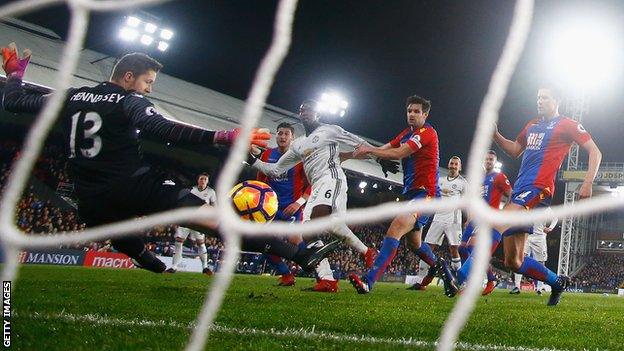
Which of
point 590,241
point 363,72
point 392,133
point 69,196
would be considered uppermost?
point 363,72

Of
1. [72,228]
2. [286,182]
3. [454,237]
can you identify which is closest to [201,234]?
[286,182]

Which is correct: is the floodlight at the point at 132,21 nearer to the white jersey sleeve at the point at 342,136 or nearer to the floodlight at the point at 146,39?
the floodlight at the point at 146,39

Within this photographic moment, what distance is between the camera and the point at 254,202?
177 inches

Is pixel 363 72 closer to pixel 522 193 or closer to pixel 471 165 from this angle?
pixel 522 193

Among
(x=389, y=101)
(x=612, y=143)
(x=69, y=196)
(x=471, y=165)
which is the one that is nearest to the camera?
(x=471, y=165)

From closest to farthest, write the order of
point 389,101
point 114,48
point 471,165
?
point 471,165
point 114,48
point 389,101

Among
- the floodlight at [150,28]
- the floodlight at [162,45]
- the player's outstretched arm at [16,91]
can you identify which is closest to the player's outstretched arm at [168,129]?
the player's outstretched arm at [16,91]

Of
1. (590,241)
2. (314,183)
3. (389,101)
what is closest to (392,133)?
(389,101)

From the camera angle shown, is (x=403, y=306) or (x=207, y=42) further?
(x=207, y=42)

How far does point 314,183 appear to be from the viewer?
5.77 meters

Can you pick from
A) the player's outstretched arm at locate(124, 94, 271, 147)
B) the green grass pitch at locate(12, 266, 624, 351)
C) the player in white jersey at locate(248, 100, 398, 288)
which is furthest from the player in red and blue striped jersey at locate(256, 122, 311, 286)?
the player's outstretched arm at locate(124, 94, 271, 147)

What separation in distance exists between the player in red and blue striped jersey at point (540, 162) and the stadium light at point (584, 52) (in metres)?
10.6

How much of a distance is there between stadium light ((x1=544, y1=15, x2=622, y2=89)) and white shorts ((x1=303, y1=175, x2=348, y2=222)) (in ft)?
36.4

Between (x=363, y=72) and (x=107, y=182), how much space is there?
888 inches
